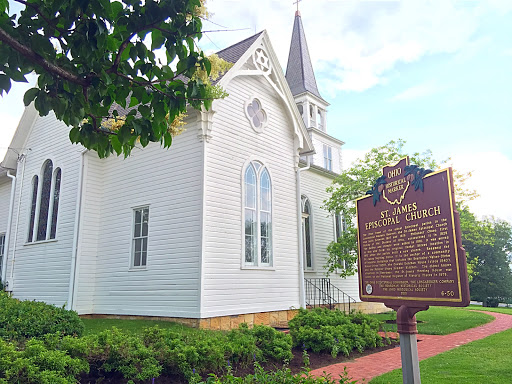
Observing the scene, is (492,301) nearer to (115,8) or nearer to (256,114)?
(256,114)

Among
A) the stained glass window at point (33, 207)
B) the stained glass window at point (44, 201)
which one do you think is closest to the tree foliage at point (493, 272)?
the stained glass window at point (44, 201)

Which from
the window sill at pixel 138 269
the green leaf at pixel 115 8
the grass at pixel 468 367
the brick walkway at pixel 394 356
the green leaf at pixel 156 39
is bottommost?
the brick walkway at pixel 394 356

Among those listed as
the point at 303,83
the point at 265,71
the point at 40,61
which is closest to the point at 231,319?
the point at 265,71

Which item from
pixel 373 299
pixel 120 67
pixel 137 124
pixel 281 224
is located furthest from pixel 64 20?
pixel 281 224

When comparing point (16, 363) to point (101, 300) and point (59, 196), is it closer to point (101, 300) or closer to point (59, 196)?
point (101, 300)

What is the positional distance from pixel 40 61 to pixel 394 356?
332 inches

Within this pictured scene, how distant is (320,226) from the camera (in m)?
19.2

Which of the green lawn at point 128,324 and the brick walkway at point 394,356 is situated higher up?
the green lawn at point 128,324

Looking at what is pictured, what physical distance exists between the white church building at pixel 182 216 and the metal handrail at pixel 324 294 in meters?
0.43

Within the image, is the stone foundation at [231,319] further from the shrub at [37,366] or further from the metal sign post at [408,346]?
the metal sign post at [408,346]

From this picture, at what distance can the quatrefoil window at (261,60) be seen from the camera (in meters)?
14.2

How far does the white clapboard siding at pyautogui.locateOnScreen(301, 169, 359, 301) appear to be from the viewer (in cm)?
1836

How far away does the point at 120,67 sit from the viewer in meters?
3.96

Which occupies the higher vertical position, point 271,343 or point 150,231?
point 150,231
